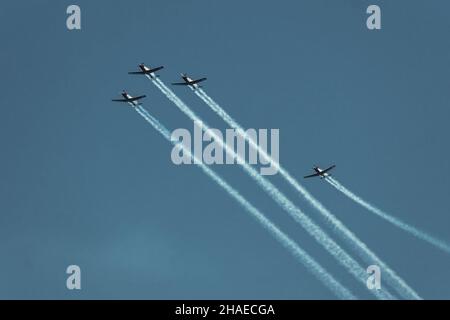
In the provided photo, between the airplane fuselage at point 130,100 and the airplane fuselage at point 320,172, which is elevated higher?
the airplane fuselage at point 130,100

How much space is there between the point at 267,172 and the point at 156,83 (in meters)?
20.2

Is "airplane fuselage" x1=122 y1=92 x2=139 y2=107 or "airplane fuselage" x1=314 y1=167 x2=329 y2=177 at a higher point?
"airplane fuselage" x1=122 y1=92 x2=139 y2=107

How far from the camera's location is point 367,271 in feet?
489
